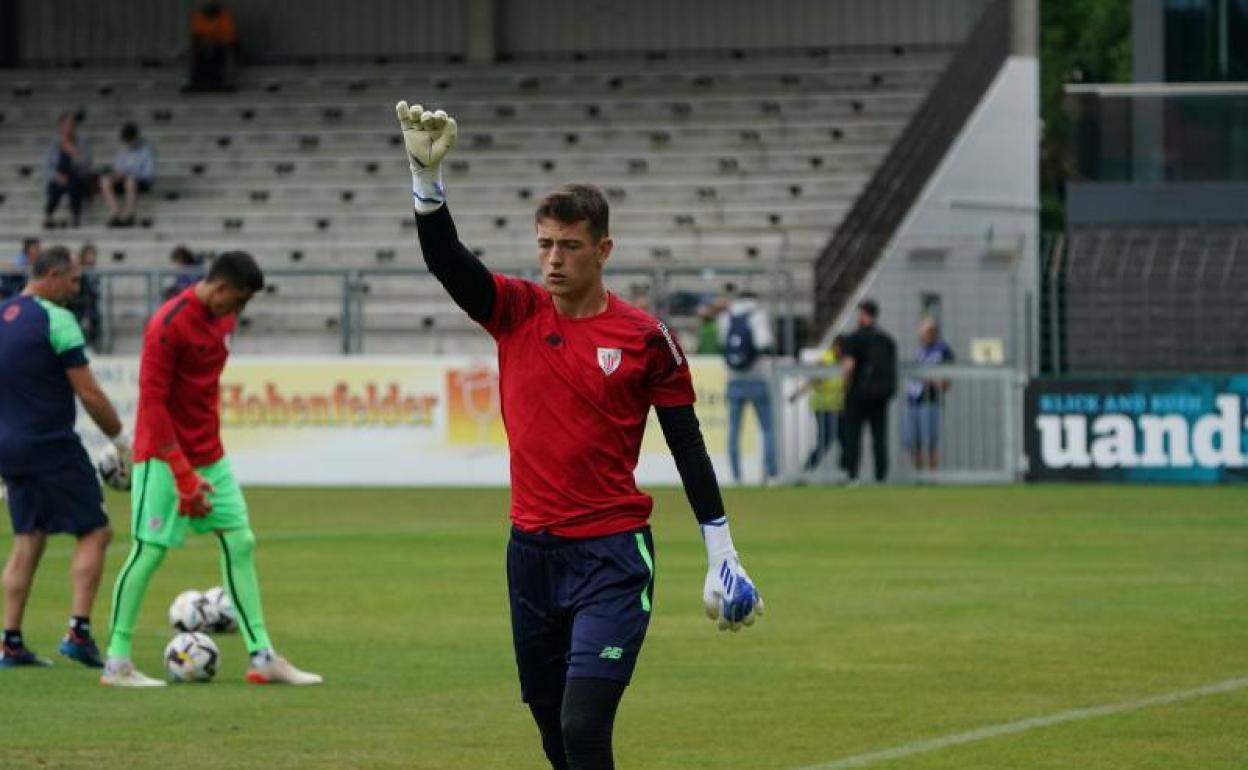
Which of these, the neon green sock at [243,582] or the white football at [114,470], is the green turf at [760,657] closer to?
the neon green sock at [243,582]

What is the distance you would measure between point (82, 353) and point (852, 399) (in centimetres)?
1772

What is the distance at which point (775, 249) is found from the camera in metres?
37.0

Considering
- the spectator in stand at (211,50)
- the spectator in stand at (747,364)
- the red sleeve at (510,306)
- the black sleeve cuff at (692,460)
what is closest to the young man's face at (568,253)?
the red sleeve at (510,306)

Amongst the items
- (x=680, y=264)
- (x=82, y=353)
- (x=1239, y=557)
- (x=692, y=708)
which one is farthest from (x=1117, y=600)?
(x=680, y=264)

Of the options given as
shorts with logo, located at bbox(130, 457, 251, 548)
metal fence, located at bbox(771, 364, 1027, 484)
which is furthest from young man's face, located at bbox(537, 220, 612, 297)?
metal fence, located at bbox(771, 364, 1027, 484)

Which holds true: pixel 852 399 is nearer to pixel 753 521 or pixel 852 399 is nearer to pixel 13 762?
pixel 753 521

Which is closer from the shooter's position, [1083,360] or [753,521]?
[753,521]

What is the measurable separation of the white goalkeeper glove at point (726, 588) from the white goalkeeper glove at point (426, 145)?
1.26 meters

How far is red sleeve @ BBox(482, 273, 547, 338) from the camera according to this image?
25.8ft

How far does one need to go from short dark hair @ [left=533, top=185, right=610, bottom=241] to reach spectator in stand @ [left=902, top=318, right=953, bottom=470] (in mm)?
23792

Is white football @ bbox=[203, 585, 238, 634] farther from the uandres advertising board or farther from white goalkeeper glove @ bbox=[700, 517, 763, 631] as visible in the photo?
the uandres advertising board

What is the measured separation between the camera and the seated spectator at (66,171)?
39.8 meters

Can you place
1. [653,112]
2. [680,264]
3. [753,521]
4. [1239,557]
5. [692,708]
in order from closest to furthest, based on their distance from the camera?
[692,708] → [1239,557] → [753,521] → [680,264] → [653,112]

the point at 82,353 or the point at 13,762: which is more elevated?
the point at 82,353
